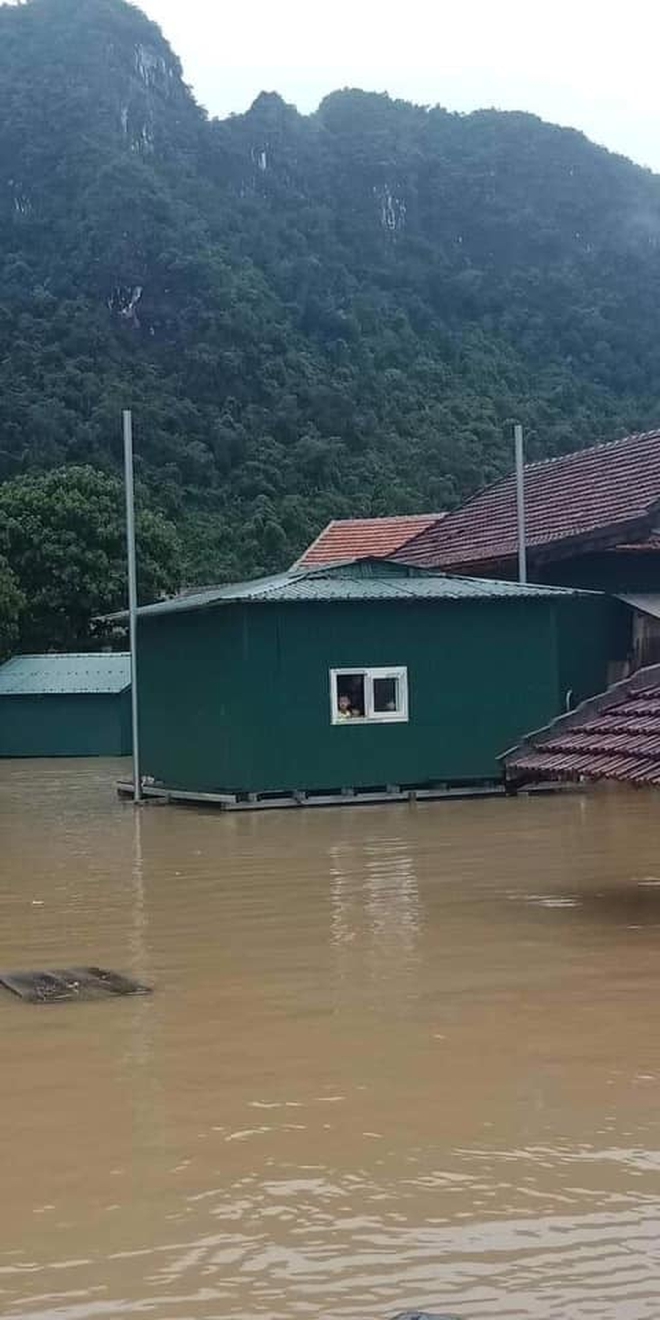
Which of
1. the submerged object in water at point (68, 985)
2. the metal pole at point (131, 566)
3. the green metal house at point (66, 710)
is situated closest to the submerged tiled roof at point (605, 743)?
the submerged object in water at point (68, 985)

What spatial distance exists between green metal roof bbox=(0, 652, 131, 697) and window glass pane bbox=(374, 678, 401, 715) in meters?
16.2

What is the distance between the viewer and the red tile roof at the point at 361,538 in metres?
36.3

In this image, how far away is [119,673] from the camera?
37.1 metres

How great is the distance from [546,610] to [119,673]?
1725 cm

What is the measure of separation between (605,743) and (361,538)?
2674 cm

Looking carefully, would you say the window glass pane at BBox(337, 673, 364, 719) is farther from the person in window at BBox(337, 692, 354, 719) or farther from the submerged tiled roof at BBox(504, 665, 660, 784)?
the submerged tiled roof at BBox(504, 665, 660, 784)

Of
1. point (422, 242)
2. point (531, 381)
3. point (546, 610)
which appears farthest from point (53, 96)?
point (546, 610)

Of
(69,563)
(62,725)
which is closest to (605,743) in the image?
(62,725)

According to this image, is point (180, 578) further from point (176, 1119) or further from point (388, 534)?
point (176, 1119)

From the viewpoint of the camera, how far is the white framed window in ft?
66.9

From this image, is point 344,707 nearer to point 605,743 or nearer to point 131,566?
point 131,566

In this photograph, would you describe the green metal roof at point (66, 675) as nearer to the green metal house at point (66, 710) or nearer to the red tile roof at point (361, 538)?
the green metal house at point (66, 710)

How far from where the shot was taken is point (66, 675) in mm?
37219

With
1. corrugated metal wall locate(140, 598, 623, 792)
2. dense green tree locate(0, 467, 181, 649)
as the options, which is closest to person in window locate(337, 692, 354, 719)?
corrugated metal wall locate(140, 598, 623, 792)
